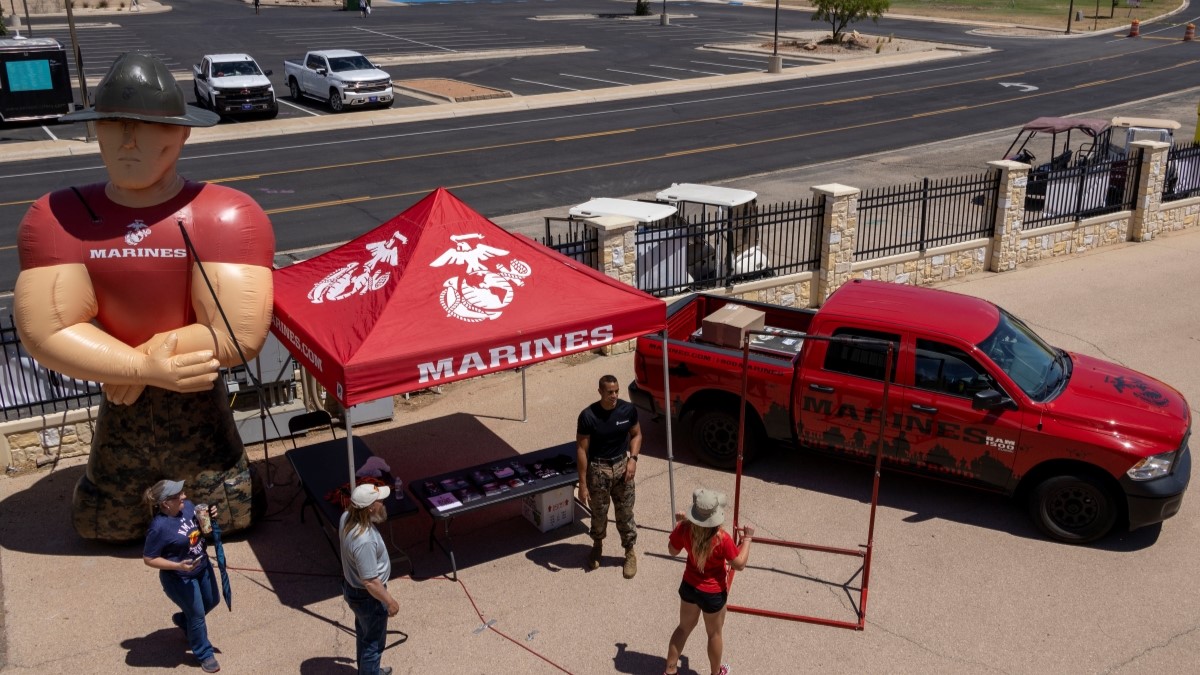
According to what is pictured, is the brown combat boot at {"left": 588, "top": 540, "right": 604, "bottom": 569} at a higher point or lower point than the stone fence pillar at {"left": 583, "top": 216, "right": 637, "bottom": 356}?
lower

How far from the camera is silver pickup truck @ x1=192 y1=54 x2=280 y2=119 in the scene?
3222 centimetres

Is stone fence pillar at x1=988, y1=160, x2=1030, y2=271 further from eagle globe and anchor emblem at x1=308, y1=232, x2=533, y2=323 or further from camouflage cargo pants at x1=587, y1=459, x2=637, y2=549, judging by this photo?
camouflage cargo pants at x1=587, y1=459, x2=637, y2=549

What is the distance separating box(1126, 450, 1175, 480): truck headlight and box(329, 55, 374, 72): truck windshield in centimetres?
3042

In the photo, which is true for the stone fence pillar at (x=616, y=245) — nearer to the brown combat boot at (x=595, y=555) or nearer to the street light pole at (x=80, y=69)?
the brown combat boot at (x=595, y=555)

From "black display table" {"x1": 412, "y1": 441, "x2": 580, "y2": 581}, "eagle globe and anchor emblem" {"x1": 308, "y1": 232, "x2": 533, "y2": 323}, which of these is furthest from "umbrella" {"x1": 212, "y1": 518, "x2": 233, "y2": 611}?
"eagle globe and anchor emblem" {"x1": 308, "y1": 232, "x2": 533, "y2": 323}

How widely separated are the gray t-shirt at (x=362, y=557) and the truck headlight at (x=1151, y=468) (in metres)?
6.08

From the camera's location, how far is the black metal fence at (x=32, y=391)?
10.7 meters

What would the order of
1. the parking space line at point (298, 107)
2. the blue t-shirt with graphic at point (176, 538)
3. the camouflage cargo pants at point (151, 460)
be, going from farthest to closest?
1. the parking space line at point (298, 107)
2. the camouflage cargo pants at point (151, 460)
3. the blue t-shirt with graphic at point (176, 538)

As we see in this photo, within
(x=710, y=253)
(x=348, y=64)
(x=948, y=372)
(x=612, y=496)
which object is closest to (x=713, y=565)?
(x=612, y=496)

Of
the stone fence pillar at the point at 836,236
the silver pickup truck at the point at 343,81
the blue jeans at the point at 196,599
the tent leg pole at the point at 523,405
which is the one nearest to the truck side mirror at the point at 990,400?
the tent leg pole at the point at 523,405

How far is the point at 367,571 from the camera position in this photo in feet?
22.3

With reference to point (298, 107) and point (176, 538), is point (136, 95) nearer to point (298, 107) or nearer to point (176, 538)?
point (176, 538)

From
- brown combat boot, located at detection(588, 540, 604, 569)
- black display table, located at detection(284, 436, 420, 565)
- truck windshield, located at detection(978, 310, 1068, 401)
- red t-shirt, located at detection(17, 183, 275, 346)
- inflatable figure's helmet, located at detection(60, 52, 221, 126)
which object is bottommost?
brown combat boot, located at detection(588, 540, 604, 569)

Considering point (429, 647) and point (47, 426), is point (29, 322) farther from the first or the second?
point (429, 647)
